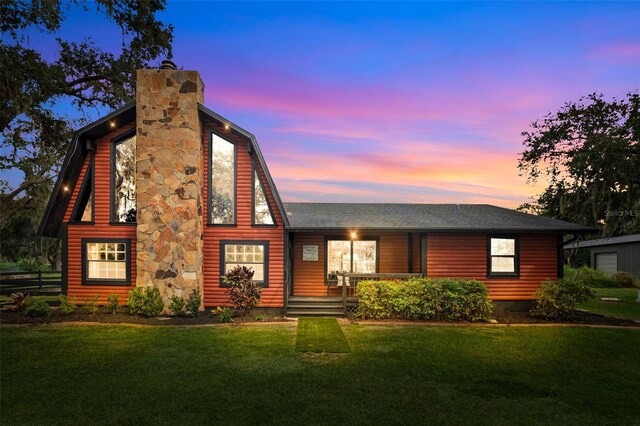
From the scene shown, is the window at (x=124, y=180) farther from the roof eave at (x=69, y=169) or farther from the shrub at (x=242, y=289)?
the shrub at (x=242, y=289)

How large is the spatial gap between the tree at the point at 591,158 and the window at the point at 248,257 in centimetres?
1579

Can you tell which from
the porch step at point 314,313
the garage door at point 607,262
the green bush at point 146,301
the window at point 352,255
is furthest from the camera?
the garage door at point 607,262

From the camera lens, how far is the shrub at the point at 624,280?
2364 centimetres

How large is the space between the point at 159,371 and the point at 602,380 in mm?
7640

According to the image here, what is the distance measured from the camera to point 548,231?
13.0 meters

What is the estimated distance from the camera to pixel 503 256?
44.5 ft

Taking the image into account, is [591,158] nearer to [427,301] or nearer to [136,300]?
[427,301]

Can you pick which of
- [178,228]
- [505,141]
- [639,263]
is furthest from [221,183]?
[639,263]

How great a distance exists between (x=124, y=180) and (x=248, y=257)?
4926mm

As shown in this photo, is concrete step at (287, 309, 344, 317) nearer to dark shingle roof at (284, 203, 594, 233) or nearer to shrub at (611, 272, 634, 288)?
dark shingle roof at (284, 203, 594, 233)

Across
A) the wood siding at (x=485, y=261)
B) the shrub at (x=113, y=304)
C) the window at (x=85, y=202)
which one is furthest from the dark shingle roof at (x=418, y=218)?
the window at (x=85, y=202)

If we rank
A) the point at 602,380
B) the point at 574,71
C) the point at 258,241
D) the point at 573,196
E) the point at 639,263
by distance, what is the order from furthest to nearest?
the point at 639,263
the point at 573,196
the point at 574,71
the point at 258,241
the point at 602,380

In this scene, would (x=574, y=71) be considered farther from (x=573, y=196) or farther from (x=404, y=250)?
(x=404, y=250)

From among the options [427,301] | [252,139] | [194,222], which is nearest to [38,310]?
[194,222]
